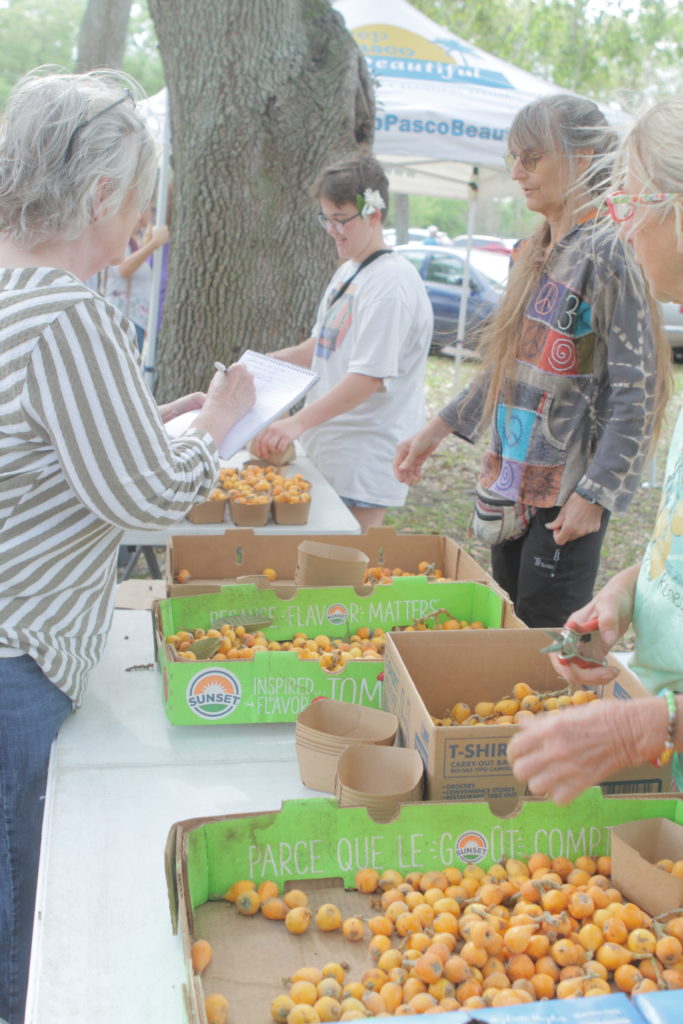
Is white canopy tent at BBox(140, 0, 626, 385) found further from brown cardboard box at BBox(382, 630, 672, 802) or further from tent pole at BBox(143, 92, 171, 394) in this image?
brown cardboard box at BBox(382, 630, 672, 802)

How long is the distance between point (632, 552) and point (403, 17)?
5.02 meters

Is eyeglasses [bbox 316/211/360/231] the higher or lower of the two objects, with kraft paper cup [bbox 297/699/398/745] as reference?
higher

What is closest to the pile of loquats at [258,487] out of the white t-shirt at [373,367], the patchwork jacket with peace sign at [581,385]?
the white t-shirt at [373,367]

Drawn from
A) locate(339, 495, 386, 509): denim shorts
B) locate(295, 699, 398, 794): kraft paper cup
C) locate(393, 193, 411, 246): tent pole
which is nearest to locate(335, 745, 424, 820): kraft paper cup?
locate(295, 699, 398, 794): kraft paper cup

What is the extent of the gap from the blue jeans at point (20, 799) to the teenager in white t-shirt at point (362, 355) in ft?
5.87

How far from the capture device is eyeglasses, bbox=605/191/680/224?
1.32m

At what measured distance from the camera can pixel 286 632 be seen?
214 centimetres

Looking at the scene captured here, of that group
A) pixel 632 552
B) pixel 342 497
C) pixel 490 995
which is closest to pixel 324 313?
pixel 342 497

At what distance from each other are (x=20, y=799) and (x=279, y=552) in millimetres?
1086

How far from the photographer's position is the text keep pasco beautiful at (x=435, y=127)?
21.9 feet

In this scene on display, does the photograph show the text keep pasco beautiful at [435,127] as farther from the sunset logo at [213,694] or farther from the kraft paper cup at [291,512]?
the sunset logo at [213,694]

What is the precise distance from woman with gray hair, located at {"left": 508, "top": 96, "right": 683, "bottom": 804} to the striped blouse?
0.80 metres

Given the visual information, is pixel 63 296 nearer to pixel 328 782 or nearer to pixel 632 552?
pixel 328 782

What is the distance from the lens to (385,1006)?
116 cm
